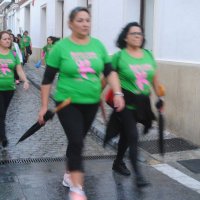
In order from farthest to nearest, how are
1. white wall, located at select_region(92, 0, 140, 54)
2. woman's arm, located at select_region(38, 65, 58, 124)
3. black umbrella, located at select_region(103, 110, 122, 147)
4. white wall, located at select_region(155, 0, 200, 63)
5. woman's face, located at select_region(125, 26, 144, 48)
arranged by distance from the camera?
1. white wall, located at select_region(92, 0, 140, 54)
2. white wall, located at select_region(155, 0, 200, 63)
3. black umbrella, located at select_region(103, 110, 122, 147)
4. woman's face, located at select_region(125, 26, 144, 48)
5. woman's arm, located at select_region(38, 65, 58, 124)

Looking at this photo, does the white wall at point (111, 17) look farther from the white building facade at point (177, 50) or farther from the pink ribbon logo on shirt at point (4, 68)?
the pink ribbon logo on shirt at point (4, 68)

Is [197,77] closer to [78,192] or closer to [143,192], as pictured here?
[143,192]

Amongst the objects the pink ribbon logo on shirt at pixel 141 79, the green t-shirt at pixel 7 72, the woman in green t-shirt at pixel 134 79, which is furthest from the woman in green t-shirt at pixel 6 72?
the pink ribbon logo on shirt at pixel 141 79

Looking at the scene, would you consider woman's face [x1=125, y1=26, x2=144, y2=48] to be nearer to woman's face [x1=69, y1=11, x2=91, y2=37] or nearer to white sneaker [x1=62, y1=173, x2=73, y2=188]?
woman's face [x1=69, y1=11, x2=91, y2=37]

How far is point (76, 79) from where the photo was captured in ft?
14.2

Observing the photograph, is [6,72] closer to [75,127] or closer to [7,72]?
[7,72]

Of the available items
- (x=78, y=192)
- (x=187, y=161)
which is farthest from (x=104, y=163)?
(x=78, y=192)

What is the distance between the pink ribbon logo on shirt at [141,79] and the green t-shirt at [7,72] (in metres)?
2.48

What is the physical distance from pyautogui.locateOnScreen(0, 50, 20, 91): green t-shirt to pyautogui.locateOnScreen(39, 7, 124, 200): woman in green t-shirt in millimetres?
2414

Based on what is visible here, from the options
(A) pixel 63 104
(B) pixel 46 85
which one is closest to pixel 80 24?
(B) pixel 46 85

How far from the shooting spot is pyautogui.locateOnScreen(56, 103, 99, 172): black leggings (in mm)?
4258

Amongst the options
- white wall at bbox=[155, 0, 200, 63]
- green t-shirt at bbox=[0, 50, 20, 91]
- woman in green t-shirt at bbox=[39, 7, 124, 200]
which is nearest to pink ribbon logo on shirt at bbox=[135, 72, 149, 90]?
woman in green t-shirt at bbox=[39, 7, 124, 200]

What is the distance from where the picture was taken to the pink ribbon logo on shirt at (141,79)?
4918 mm

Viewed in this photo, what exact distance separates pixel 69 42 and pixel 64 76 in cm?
32
